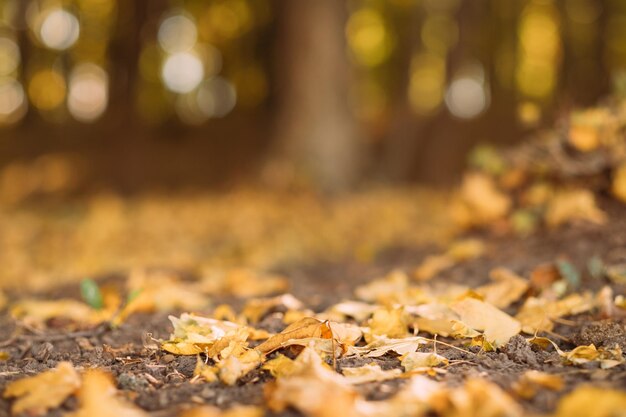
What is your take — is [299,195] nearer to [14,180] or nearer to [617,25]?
[14,180]

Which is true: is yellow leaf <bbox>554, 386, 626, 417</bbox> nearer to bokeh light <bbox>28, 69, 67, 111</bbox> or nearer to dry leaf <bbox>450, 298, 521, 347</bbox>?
dry leaf <bbox>450, 298, 521, 347</bbox>

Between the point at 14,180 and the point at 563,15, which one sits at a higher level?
the point at 563,15

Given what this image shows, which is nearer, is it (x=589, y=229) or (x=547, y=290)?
(x=547, y=290)

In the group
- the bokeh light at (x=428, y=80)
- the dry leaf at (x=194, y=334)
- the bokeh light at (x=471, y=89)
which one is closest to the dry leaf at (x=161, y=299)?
the dry leaf at (x=194, y=334)

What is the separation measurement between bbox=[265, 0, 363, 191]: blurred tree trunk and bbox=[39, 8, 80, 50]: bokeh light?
8442mm

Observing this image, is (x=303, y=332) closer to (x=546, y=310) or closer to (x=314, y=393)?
(x=314, y=393)

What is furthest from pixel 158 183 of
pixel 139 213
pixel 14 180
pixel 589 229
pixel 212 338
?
pixel 212 338

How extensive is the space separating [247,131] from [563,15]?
542 centimetres

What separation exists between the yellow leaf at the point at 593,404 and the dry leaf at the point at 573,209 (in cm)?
222

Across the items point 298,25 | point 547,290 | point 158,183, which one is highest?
point 298,25

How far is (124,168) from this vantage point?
10266mm

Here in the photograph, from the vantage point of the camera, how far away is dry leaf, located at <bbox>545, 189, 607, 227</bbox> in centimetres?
328

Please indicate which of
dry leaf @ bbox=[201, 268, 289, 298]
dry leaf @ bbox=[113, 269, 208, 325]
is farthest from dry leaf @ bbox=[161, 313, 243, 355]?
dry leaf @ bbox=[201, 268, 289, 298]

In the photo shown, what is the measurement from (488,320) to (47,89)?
62.7 feet
